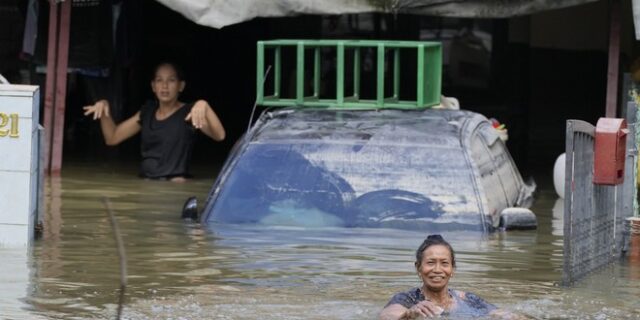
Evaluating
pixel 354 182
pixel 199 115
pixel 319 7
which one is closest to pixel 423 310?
pixel 354 182

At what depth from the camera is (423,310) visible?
770cm

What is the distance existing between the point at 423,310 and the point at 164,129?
7.13 meters

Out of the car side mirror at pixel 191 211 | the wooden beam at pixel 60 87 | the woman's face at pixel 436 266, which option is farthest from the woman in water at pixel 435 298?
the wooden beam at pixel 60 87

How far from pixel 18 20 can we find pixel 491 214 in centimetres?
946

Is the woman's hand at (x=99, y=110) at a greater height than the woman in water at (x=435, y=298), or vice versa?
the woman's hand at (x=99, y=110)

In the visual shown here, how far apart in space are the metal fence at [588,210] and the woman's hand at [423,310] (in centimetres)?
145

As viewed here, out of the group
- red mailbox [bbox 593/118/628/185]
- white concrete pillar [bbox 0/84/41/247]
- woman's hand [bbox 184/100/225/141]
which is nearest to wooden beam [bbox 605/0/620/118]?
woman's hand [bbox 184/100/225/141]

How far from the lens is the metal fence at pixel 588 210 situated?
29.5 feet

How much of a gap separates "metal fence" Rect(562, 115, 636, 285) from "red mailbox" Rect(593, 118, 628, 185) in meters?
0.06

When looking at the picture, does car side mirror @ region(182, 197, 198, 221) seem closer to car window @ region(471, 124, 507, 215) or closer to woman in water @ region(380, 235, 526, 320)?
car window @ region(471, 124, 507, 215)

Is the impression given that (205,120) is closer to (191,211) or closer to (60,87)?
(60,87)

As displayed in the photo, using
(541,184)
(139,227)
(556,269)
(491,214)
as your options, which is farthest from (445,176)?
(541,184)

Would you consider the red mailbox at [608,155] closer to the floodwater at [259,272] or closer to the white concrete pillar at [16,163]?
the floodwater at [259,272]

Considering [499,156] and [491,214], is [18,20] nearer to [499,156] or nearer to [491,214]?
[499,156]
